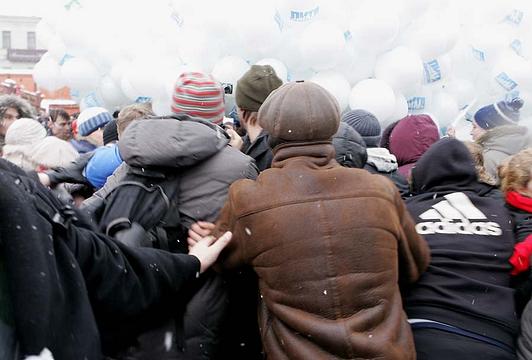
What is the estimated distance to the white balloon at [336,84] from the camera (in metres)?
5.88

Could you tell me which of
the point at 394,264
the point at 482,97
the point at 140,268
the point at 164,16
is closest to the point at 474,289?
the point at 394,264

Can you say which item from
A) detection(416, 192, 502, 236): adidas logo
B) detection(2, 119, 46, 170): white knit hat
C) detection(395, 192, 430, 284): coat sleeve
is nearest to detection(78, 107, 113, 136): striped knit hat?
detection(2, 119, 46, 170): white knit hat

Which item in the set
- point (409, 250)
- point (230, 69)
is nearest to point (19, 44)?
point (230, 69)

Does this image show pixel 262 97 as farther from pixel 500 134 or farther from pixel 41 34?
pixel 41 34

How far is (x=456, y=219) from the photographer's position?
190 cm

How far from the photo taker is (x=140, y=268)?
1417mm

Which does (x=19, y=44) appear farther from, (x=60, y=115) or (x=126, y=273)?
(x=126, y=273)

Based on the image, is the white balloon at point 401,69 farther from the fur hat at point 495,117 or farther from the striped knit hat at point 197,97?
the striped knit hat at point 197,97

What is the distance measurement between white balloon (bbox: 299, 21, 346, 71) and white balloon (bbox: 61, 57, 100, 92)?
357cm

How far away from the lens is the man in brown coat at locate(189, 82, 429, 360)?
4.97 ft

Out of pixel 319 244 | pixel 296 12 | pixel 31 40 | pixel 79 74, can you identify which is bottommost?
pixel 31 40

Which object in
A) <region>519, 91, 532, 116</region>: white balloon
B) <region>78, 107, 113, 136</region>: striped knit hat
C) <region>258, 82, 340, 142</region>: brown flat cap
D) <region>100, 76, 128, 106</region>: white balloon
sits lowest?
<region>100, 76, 128, 106</region>: white balloon

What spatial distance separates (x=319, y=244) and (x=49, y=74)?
7.98 metres

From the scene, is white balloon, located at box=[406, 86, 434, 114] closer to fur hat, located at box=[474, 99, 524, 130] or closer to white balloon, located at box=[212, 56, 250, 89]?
fur hat, located at box=[474, 99, 524, 130]
